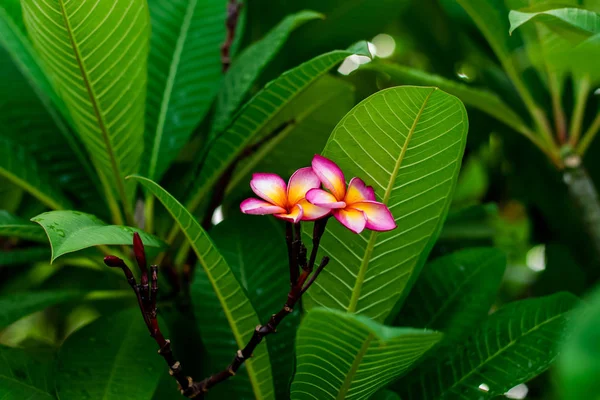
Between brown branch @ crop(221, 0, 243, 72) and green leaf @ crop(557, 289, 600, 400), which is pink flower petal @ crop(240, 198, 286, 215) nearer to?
green leaf @ crop(557, 289, 600, 400)

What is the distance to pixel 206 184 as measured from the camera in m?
0.96

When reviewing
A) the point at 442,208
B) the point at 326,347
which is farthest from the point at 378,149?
the point at 326,347

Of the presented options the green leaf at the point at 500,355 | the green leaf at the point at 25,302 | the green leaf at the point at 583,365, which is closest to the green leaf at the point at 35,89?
the green leaf at the point at 25,302

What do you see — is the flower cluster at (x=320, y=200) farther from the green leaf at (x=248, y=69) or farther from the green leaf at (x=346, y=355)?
the green leaf at (x=248, y=69)

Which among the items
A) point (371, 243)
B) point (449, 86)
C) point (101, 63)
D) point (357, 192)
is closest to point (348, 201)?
point (357, 192)

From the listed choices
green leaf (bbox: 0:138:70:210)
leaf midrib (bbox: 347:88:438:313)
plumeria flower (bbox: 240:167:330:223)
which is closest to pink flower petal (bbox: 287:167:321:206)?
plumeria flower (bbox: 240:167:330:223)

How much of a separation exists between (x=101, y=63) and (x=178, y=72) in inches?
12.2

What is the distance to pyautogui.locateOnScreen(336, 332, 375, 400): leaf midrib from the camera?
60cm

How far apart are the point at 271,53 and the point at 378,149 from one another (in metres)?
0.31

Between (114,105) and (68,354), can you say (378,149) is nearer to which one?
(114,105)

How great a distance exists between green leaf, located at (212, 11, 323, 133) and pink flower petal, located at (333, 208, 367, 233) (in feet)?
1.17

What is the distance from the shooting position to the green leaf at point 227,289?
66 centimetres

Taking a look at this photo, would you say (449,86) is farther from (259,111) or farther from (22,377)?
(22,377)

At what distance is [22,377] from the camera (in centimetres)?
81
